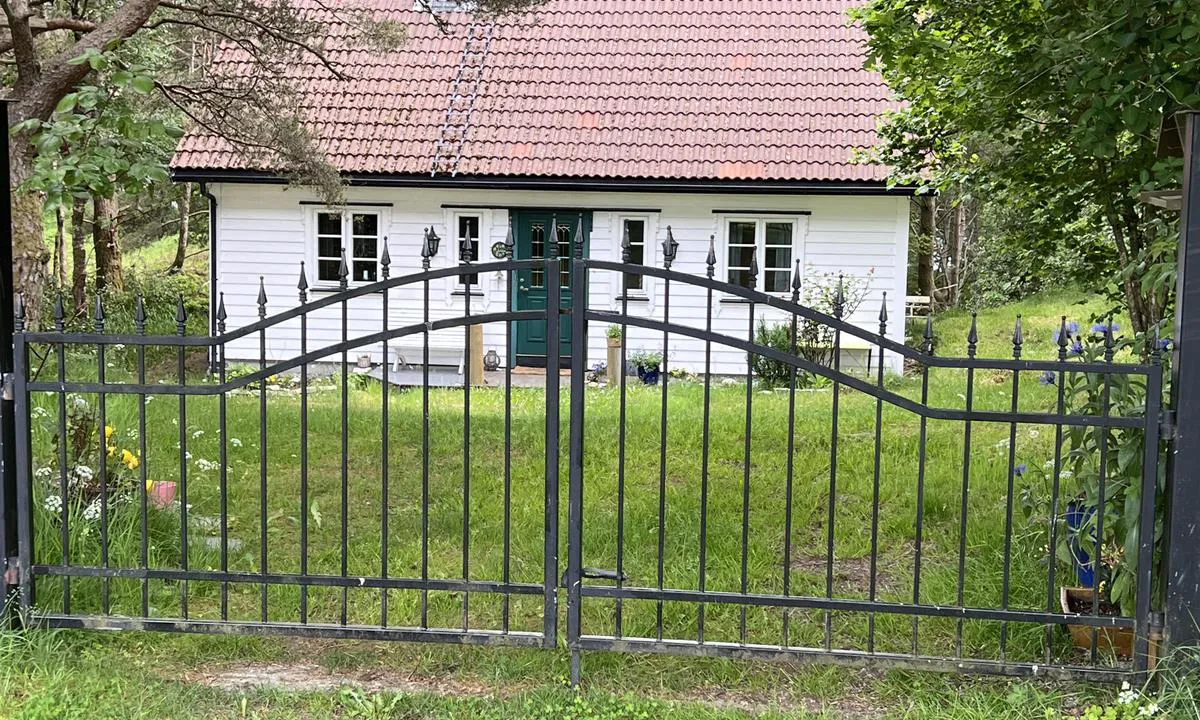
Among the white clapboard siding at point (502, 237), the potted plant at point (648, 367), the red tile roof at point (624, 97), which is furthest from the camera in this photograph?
the white clapboard siding at point (502, 237)

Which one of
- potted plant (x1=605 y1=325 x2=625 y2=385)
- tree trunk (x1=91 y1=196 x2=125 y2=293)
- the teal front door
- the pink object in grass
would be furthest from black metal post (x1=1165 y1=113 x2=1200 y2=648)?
tree trunk (x1=91 y1=196 x2=125 y2=293)

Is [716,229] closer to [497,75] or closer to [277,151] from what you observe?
[497,75]

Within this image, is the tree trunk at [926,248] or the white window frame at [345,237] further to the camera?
the tree trunk at [926,248]

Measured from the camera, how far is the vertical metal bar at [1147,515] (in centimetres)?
377

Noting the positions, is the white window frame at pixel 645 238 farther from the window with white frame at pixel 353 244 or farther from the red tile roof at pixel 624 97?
the window with white frame at pixel 353 244

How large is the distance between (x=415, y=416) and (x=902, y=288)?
27.4ft

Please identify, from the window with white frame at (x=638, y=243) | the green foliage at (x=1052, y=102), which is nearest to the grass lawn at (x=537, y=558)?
the green foliage at (x=1052, y=102)

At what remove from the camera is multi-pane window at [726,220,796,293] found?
1495cm

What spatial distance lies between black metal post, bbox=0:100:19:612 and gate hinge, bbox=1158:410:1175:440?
15.3ft

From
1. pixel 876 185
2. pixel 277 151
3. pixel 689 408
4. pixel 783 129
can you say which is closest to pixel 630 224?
pixel 783 129

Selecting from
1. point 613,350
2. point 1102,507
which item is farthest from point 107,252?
point 1102,507

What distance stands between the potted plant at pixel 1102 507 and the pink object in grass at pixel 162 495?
483 cm

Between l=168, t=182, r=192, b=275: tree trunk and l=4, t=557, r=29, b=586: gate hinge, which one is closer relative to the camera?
l=4, t=557, r=29, b=586: gate hinge

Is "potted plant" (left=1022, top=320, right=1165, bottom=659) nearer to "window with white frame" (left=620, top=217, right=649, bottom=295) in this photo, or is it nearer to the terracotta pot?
the terracotta pot
